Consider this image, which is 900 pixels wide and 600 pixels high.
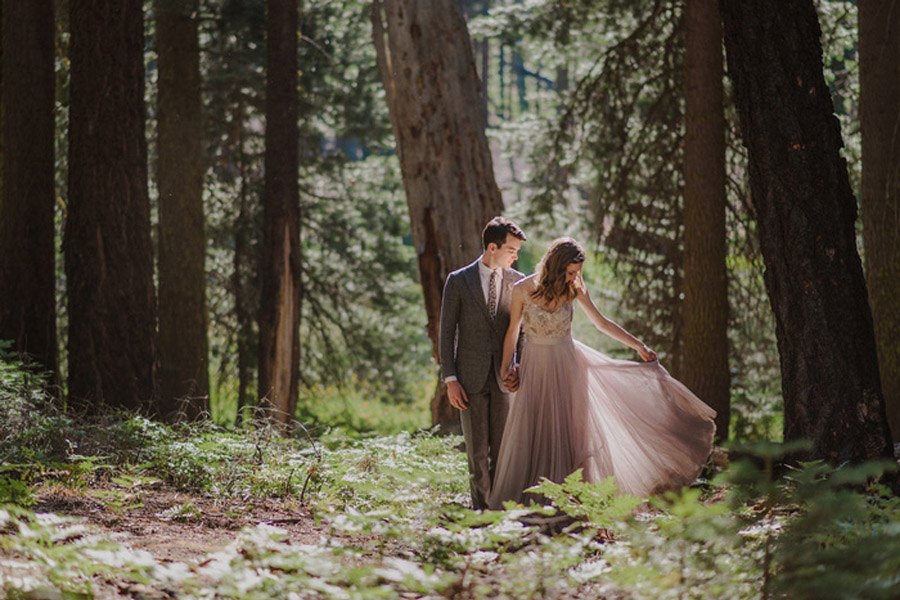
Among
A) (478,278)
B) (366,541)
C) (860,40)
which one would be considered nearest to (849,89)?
(860,40)

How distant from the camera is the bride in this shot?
7.33 meters

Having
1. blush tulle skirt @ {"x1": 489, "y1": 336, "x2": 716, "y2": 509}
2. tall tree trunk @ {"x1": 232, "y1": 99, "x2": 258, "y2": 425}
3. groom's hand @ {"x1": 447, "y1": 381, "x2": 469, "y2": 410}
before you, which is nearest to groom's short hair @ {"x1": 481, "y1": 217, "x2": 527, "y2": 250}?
blush tulle skirt @ {"x1": 489, "y1": 336, "x2": 716, "y2": 509}

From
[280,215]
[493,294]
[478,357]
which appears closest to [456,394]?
[478,357]

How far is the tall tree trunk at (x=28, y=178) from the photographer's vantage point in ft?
36.0

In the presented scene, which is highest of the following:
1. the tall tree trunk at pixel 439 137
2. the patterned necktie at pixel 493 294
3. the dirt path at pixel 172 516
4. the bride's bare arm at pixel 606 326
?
the tall tree trunk at pixel 439 137

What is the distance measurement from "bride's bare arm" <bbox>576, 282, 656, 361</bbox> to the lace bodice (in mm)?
104

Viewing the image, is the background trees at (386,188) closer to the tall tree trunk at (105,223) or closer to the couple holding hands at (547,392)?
the tall tree trunk at (105,223)

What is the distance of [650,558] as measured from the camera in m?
4.45

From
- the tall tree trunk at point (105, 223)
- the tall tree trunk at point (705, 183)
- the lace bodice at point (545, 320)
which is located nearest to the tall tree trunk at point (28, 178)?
the tall tree trunk at point (105, 223)

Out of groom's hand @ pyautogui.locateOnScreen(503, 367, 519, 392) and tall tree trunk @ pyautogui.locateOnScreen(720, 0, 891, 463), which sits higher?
tall tree trunk @ pyautogui.locateOnScreen(720, 0, 891, 463)

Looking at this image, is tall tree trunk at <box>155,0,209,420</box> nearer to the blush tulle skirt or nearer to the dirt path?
the dirt path

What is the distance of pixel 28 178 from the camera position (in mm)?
11156

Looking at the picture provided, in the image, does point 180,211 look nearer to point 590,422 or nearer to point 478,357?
point 478,357

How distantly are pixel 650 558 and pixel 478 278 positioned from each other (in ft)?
11.4
